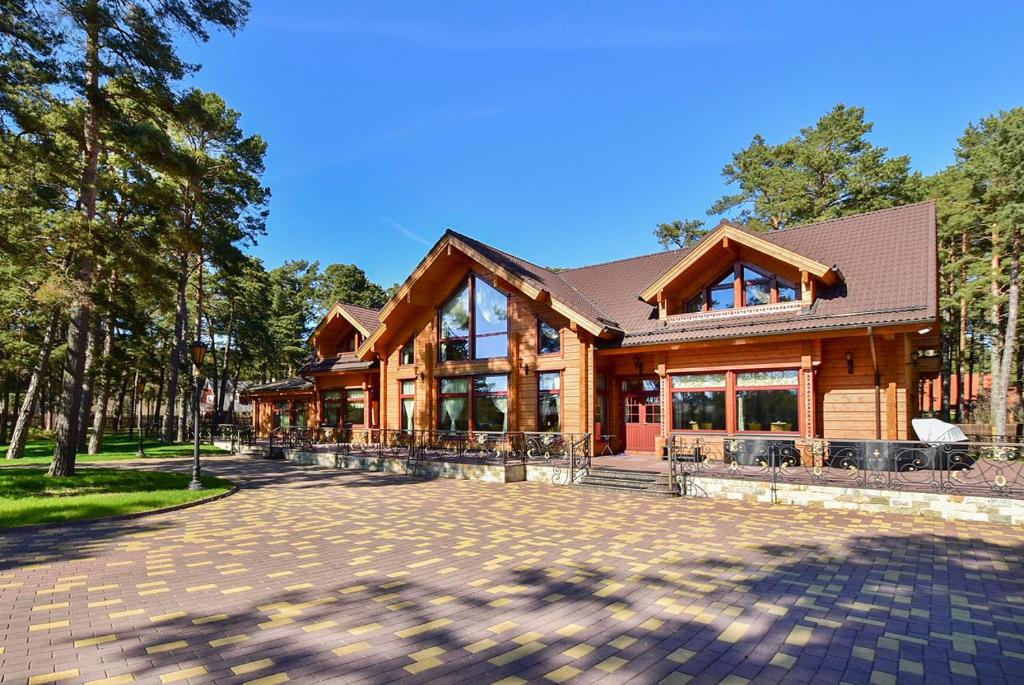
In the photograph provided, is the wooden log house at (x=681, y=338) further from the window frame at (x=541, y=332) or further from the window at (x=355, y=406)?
the window at (x=355, y=406)

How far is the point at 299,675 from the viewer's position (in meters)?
3.72

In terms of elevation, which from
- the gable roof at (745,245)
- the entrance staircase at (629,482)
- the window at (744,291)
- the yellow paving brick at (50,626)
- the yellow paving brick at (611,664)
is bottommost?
the entrance staircase at (629,482)

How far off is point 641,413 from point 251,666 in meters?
14.3

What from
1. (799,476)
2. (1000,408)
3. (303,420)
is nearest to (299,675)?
(799,476)

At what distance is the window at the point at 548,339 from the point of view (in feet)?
56.3

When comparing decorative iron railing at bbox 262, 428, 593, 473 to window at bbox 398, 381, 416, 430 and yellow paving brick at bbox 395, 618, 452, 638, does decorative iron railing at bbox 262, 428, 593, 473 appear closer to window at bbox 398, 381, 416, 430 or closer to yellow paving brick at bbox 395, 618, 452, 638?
window at bbox 398, 381, 416, 430

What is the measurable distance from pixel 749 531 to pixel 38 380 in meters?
25.1

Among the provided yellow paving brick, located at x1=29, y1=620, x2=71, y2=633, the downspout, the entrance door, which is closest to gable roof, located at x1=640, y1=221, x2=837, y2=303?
the downspout

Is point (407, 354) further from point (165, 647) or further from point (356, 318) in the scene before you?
point (165, 647)

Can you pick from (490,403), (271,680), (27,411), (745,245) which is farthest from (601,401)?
(27,411)

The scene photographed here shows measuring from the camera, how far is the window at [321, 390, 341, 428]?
25.2 meters

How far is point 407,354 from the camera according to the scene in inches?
829

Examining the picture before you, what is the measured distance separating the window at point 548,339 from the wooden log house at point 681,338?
0.05m

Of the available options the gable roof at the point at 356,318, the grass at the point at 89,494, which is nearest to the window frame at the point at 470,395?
the gable roof at the point at 356,318
